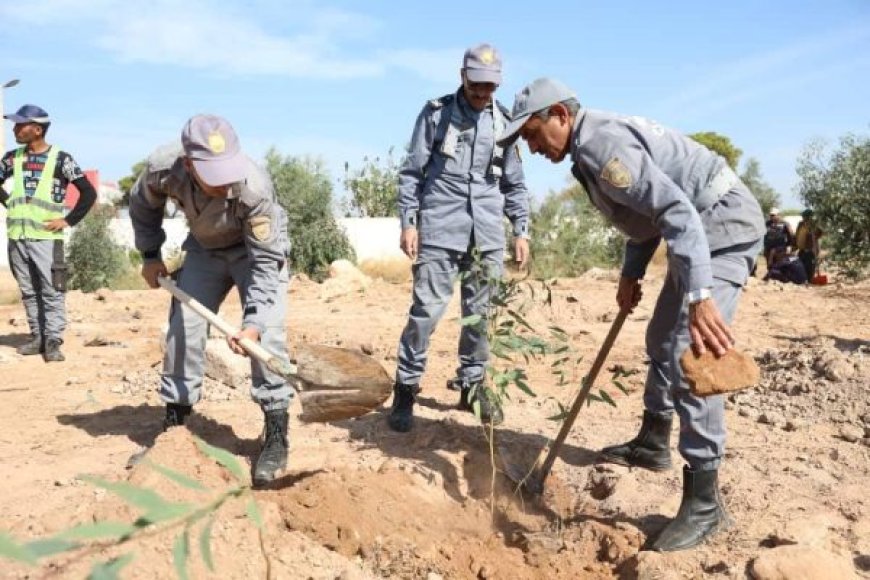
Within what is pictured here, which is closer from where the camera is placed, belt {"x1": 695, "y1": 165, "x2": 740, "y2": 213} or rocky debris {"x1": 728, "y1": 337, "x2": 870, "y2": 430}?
belt {"x1": 695, "y1": 165, "x2": 740, "y2": 213}

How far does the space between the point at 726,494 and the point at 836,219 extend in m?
7.52

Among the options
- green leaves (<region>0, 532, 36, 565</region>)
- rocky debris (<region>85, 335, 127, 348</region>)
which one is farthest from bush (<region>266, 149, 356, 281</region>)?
green leaves (<region>0, 532, 36, 565</region>)

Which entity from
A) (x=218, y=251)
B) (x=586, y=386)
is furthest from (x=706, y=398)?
(x=218, y=251)

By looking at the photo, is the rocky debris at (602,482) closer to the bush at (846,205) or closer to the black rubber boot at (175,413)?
the black rubber boot at (175,413)

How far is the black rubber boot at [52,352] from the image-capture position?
21.9ft

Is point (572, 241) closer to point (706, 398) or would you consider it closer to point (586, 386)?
point (586, 386)

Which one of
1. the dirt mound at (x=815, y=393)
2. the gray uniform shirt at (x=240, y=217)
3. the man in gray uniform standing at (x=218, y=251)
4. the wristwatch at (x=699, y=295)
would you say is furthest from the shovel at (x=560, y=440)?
the dirt mound at (x=815, y=393)

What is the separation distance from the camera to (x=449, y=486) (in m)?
3.71

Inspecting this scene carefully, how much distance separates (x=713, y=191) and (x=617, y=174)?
20.2 inches

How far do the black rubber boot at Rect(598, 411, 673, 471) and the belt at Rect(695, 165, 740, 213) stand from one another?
111 cm

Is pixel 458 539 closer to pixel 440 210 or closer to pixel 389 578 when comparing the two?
pixel 389 578

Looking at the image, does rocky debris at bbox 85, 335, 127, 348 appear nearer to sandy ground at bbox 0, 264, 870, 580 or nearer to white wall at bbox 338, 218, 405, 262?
sandy ground at bbox 0, 264, 870, 580

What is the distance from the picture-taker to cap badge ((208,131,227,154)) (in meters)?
3.36

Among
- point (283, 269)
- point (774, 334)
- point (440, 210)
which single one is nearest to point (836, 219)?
point (774, 334)
